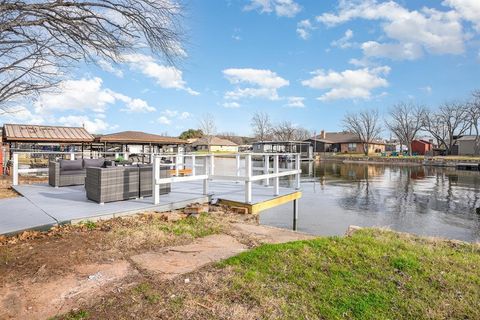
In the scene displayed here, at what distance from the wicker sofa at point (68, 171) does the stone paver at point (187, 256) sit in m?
5.27

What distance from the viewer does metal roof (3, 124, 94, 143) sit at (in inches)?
578

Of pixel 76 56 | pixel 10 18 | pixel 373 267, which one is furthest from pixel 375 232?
pixel 10 18

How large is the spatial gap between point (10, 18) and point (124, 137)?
565 inches

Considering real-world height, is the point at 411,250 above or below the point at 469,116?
below

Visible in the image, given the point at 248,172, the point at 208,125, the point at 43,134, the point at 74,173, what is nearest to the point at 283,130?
the point at 208,125

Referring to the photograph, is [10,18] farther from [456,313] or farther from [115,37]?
[456,313]

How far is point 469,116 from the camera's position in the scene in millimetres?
47719

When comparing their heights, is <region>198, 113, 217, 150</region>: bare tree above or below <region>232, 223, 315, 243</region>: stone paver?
above

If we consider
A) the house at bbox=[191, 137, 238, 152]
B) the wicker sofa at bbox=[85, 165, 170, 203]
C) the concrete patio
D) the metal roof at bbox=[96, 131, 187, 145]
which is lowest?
the concrete patio

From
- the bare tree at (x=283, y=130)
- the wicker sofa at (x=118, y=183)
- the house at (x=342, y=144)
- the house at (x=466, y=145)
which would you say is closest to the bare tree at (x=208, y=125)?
the bare tree at (x=283, y=130)

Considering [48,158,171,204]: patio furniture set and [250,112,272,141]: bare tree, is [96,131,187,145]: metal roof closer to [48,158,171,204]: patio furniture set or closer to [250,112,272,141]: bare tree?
[48,158,171,204]: patio furniture set

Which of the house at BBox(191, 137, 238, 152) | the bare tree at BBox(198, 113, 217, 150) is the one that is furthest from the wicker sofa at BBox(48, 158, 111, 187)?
the bare tree at BBox(198, 113, 217, 150)

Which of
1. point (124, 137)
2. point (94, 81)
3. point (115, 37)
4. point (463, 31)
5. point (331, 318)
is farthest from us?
point (124, 137)

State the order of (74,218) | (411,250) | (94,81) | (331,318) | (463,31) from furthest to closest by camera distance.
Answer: (463,31) < (94,81) < (74,218) < (411,250) < (331,318)
